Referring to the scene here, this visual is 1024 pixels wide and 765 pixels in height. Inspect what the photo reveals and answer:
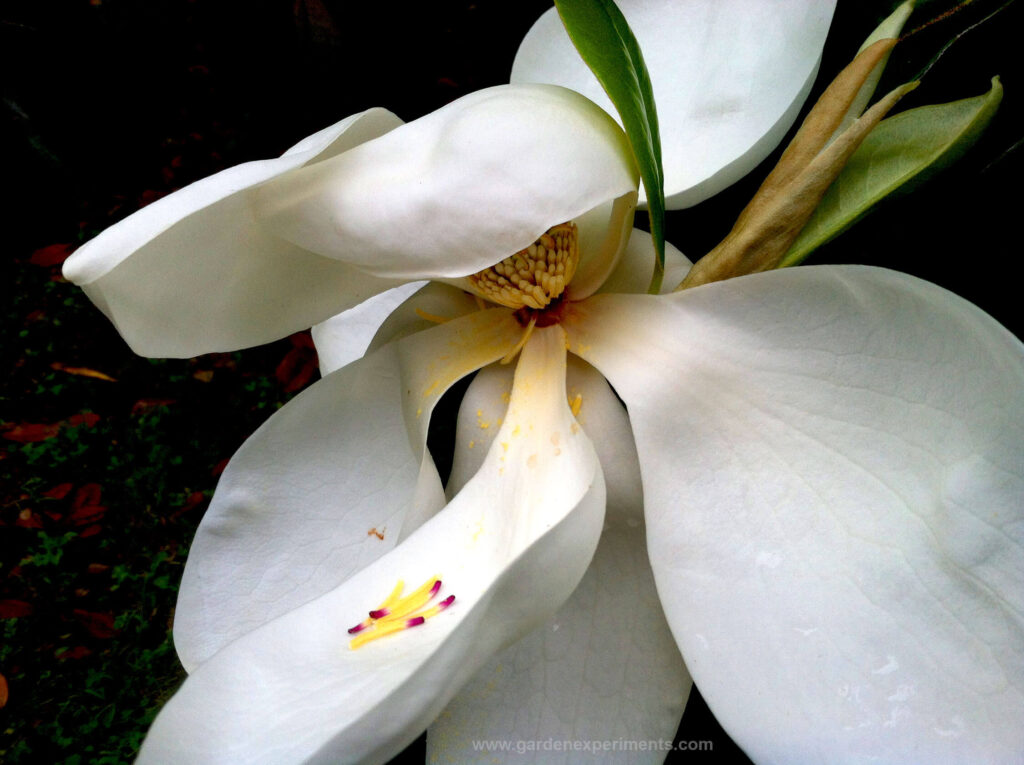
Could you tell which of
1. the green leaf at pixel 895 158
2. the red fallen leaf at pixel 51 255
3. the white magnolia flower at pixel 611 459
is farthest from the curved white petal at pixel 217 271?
the red fallen leaf at pixel 51 255

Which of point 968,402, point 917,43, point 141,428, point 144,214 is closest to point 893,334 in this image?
point 968,402

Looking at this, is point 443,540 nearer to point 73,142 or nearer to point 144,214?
point 144,214

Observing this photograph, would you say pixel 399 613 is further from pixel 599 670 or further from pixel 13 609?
pixel 13 609

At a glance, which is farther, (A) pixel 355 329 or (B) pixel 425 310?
(A) pixel 355 329

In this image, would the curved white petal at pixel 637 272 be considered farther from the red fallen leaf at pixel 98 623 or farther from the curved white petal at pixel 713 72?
the red fallen leaf at pixel 98 623

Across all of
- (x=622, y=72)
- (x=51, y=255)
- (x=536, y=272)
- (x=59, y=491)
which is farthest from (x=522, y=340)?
(x=51, y=255)

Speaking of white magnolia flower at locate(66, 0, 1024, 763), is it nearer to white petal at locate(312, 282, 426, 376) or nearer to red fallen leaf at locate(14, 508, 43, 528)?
white petal at locate(312, 282, 426, 376)
